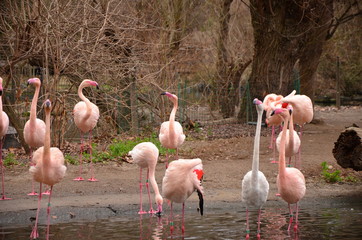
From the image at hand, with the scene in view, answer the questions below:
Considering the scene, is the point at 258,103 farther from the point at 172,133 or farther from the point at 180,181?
the point at 172,133

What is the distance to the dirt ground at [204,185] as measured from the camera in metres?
7.84

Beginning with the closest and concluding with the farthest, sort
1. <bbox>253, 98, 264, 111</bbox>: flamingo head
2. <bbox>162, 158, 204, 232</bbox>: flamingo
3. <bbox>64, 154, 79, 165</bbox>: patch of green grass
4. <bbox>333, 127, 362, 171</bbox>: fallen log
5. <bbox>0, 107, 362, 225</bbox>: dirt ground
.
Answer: <bbox>253, 98, 264, 111</bbox>: flamingo head, <bbox>162, 158, 204, 232</bbox>: flamingo, <bbox>0, 107, 362, 225</bbox>: dirt ground, <bbox>333, 127, 362, 171</bbox>: fallen log, <bbox>64, 154, 79, 165</bbox>: patch of green grass

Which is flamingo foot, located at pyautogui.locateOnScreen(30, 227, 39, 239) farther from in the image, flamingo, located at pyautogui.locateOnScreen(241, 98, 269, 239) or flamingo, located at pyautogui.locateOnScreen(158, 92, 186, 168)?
flamingo, located at pyautogui.locateOnScreen(158, 92, 186, 168)

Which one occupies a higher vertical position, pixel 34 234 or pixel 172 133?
pixel 172 133

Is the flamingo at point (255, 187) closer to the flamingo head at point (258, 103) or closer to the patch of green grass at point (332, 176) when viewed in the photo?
the flamingo head at point (258, 103)

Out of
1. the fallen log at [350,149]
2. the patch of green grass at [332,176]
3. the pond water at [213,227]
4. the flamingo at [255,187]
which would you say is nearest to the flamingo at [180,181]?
the pond water at [213,227]

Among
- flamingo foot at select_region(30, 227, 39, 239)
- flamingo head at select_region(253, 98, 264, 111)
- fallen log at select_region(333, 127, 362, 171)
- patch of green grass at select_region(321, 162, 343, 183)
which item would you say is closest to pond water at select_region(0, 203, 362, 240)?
flamingo foot at select_region(30, 227, 39, 239)

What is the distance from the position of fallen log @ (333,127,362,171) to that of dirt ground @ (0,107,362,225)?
0.41 metres

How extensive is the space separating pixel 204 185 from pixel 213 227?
226cm

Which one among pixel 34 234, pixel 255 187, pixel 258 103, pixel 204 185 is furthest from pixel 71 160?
pixel 258 103

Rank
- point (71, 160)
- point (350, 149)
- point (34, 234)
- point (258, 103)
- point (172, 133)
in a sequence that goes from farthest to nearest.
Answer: point (71, 160) → point (172, 133) → point (350, 149) → point (34, 234) → point (258, 103)

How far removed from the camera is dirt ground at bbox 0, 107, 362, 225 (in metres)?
7.84

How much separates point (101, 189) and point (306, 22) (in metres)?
8.34

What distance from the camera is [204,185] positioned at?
30.2ft
